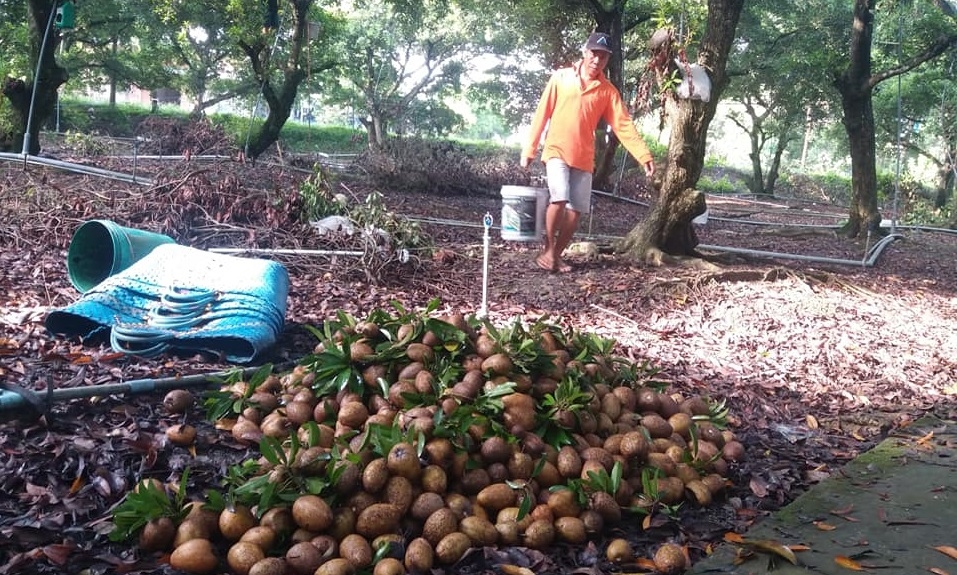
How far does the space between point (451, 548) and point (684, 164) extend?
532cm

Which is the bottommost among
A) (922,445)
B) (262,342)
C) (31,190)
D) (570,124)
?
(922,445)

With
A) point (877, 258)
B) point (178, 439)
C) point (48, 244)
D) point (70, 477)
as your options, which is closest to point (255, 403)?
point (178, 439)

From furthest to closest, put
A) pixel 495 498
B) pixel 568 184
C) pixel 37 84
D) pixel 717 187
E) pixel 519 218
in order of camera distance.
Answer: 1. pixel 717 187
2. pixel 37 84
3. pixel 519 218
4. pixel 568 184
5. pixel 495 498

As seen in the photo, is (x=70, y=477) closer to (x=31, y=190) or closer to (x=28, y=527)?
(x=28, y=527)

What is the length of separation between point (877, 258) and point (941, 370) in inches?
182

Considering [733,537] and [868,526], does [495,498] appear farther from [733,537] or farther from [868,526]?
[868,526]

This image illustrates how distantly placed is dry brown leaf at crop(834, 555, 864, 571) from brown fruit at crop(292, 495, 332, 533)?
1.55 meters

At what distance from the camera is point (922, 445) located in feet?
11.2

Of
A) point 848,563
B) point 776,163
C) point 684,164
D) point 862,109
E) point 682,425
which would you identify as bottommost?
point 848,563

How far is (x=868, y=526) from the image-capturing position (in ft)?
8.39

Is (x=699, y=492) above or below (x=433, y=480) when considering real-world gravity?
below

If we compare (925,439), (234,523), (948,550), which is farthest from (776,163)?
(234,523)

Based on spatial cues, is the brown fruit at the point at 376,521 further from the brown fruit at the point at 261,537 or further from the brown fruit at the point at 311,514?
the brown fruit at the point at 261,537

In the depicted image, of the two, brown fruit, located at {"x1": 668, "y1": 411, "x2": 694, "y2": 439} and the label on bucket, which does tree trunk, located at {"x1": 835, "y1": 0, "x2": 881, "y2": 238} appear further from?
brown fruit, located at {"x1": 668, "y1": 411, "x2": 694, "y2": 439}
